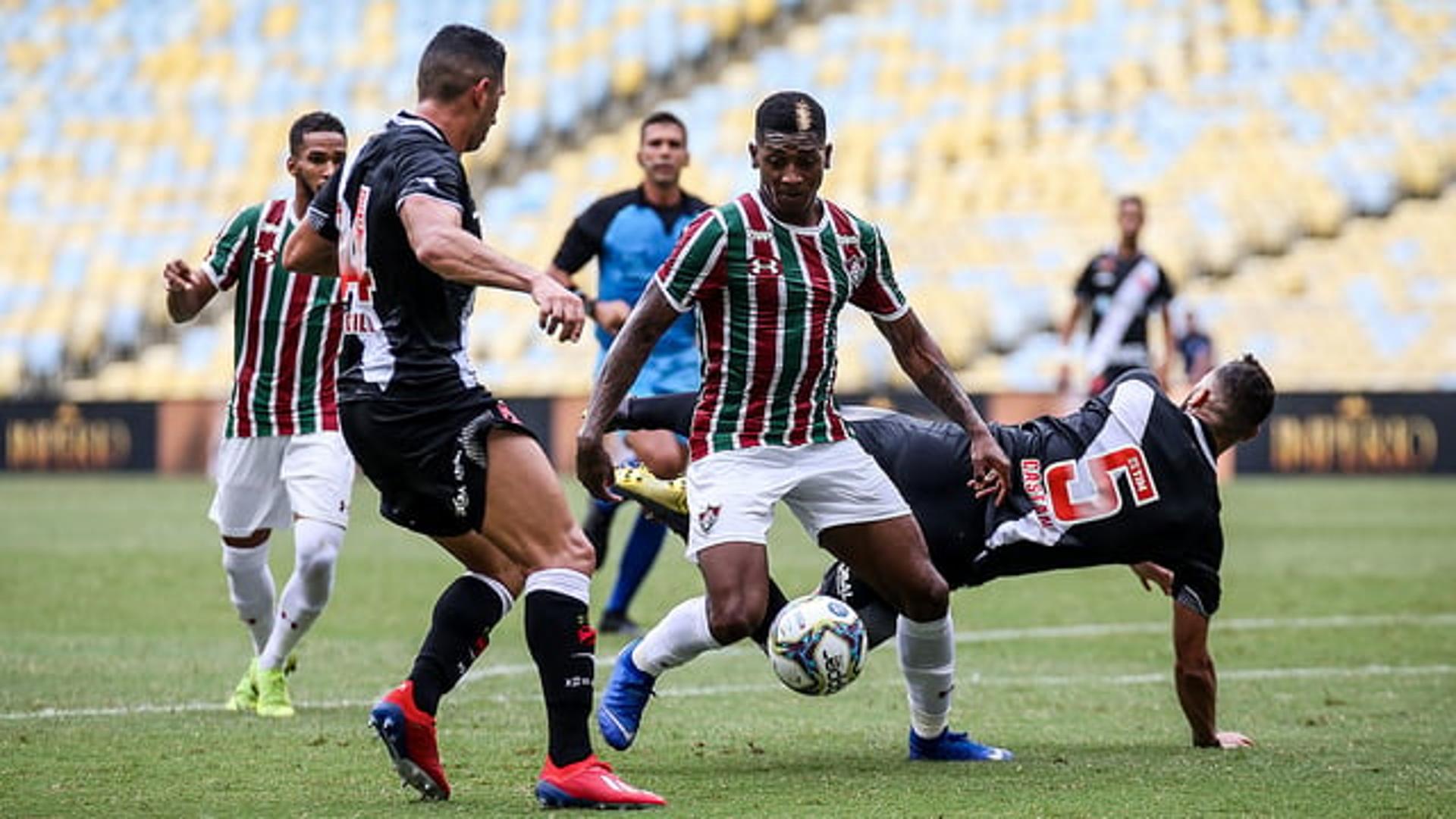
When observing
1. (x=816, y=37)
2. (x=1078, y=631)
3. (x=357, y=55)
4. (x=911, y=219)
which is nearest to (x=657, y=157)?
(x=1078, y=631)

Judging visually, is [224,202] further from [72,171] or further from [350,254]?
[350,254]

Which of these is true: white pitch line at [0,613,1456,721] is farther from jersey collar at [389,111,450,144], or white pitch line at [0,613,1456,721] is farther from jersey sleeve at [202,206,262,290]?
jersey collar at [389,111,450,144]

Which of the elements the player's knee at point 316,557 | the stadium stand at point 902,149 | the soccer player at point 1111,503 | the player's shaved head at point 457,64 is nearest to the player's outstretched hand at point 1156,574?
the soccer player at point 1111,503

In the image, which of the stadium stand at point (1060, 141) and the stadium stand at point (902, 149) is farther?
the stadium stand at point (1060, 141)

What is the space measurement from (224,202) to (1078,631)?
22.8 meters

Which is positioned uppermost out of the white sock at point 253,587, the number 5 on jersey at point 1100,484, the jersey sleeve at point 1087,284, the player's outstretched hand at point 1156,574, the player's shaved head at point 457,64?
the player's shaved head at point 457,64

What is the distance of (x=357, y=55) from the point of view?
33.0 m

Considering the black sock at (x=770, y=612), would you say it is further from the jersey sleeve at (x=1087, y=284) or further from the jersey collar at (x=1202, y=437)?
the jersey sleeve at (x=1087, y=284)

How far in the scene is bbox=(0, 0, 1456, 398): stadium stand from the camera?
90.4 ft

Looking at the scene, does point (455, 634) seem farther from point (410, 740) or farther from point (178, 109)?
point (178, 109)

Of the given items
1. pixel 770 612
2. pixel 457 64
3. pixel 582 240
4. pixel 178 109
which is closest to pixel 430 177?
pixel 457 64

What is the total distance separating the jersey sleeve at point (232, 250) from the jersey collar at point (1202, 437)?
3436 mm

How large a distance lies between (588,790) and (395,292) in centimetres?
138

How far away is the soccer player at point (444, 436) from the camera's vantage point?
5852mm
